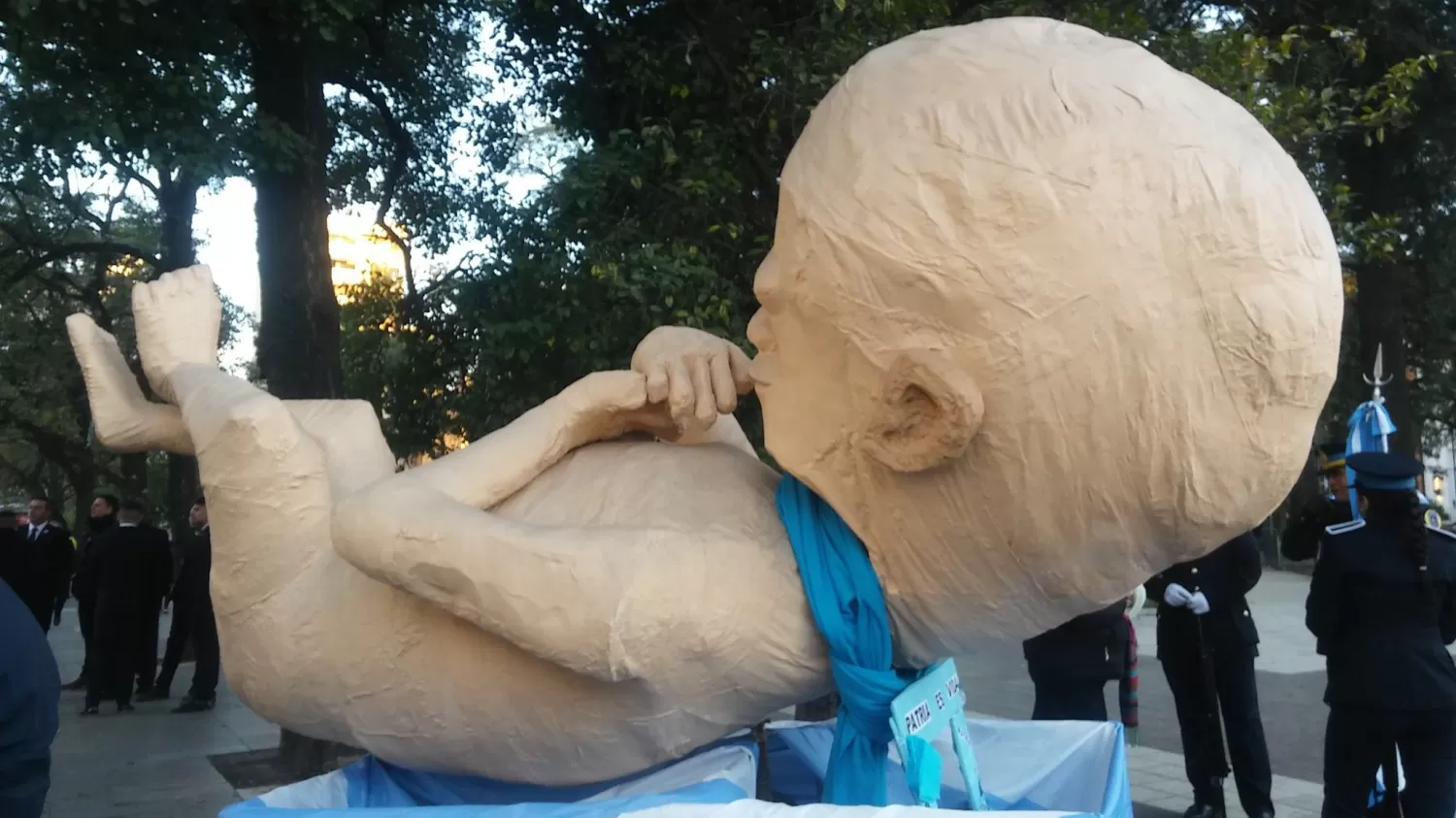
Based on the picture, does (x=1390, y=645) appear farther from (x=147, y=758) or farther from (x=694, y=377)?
(x=147, y=758)

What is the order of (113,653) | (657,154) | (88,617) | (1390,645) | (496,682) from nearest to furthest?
(496,682), (1390,645), (657,154), (113,653), (88,617)

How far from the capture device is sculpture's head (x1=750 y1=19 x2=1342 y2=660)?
1.47 meters

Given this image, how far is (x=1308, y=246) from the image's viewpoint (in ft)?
4.96

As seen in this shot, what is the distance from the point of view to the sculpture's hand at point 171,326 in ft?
7.14

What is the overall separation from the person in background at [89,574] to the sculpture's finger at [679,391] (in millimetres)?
7315

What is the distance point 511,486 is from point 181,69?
2970 millimetres

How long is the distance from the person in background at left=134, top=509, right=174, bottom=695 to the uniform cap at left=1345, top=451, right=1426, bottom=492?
7.29 m

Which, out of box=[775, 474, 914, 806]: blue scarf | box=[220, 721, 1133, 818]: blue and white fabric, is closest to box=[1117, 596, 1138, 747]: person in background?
box=[220, 721, 1133, 818]: blue and white fabric

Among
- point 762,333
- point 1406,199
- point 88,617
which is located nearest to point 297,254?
point 762,333

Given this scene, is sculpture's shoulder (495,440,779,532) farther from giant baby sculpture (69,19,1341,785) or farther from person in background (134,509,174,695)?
person in background (134,509,174,695)

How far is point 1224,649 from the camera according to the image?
14.8 feet

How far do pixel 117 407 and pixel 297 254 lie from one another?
3075mm

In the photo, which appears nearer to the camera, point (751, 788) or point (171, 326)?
point (751, 788)

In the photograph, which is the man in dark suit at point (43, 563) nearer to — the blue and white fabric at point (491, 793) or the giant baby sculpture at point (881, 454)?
the blue and white fabric at point (491, 793)
